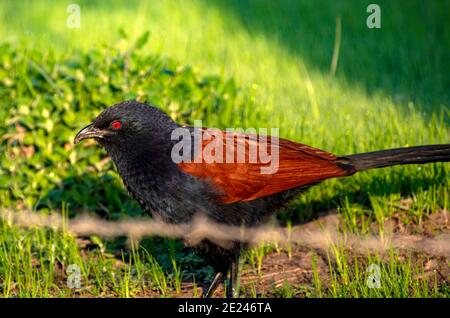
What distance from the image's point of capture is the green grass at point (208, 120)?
15.3 feet

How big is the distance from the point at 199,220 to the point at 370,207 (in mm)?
1431

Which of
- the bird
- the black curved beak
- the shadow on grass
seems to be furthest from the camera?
the shadow on grass

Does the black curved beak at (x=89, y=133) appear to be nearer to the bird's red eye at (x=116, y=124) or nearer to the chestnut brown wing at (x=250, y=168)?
the bird's red eye at (x=116, y=124)

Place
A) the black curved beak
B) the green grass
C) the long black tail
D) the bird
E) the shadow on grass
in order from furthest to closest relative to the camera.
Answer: the shadow on grass → the green grass → the black curved beak → the long black tail → the bird

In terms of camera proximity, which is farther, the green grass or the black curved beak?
the green grass

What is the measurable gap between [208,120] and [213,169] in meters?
1.58

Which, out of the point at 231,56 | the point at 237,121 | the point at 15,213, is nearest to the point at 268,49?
the point at 231,56

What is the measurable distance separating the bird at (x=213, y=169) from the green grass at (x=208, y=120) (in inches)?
16.9

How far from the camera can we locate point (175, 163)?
4.28 meters

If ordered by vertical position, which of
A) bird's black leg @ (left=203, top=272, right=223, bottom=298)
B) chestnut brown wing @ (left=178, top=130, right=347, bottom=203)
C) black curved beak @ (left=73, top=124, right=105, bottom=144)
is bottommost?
bird's black leg @ (left=203, top=272, right=223, bottom=298)

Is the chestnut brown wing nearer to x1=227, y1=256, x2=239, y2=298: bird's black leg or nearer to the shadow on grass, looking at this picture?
x1=227, y1=256, x2=239, y2=298: bird's black leg

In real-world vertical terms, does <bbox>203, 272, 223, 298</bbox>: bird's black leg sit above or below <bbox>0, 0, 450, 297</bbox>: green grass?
below

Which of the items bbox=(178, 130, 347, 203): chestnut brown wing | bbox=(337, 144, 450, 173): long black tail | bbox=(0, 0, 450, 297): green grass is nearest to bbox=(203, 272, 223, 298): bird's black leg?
bbox=(0, 0, 450, 297): green grass

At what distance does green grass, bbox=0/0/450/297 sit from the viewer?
15.3 feet
